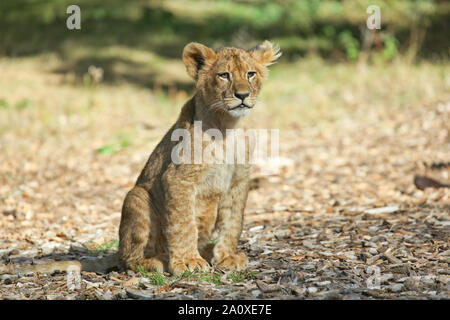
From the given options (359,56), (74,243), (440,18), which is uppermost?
(440,18)

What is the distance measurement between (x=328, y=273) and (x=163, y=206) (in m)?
1.58

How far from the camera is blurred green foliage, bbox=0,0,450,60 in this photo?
1691 cm

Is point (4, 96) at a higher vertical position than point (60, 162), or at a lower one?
higher

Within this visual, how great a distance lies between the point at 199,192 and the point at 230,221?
416 mm

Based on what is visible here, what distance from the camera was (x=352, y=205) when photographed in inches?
302

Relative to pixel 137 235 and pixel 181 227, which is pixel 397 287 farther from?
pixel 137 235

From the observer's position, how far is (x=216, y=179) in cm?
523

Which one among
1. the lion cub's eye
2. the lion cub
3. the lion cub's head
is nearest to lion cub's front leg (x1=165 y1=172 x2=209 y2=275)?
the lion cub

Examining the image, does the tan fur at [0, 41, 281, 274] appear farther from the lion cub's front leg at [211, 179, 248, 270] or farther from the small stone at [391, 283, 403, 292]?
the small stone at [391, 283, 403, 292]

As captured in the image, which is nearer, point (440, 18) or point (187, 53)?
point (187, 53)

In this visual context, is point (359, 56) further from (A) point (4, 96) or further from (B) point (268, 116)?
(A) point (4, 96)

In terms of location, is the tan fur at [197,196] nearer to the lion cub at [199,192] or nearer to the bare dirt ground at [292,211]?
the lion cub at [199,192]

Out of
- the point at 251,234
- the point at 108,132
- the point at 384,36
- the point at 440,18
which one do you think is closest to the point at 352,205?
the point at 251,234
